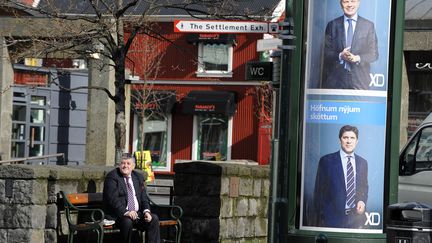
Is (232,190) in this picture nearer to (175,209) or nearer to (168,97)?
(175,209)

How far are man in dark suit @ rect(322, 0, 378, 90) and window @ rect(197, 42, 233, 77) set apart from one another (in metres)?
29.6

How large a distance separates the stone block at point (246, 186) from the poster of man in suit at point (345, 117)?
314 centimetres

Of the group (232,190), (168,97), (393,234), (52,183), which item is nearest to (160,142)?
(168,97)

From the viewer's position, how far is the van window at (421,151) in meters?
12.7

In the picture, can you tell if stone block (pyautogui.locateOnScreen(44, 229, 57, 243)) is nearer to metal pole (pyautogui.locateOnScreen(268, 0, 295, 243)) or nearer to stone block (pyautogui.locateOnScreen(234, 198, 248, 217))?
metal pole (pyautogui.locateOnScreen(268, 0, 295, 243))

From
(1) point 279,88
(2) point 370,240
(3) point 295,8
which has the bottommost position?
(2) point 370,240

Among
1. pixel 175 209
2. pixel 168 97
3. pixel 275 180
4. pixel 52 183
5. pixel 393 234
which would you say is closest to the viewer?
pixel 393 234

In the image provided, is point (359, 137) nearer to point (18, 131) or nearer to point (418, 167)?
point (418, 167)

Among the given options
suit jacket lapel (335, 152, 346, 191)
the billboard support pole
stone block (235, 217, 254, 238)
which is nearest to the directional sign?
the billboard support pole

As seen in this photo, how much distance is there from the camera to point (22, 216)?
11297mm

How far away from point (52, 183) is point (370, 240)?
3.83 meters

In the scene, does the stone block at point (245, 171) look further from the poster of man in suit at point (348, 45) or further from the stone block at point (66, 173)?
the poster of man in suit at point (348, 45)

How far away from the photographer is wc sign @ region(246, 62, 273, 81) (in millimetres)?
11617

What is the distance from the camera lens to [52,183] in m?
11.5
